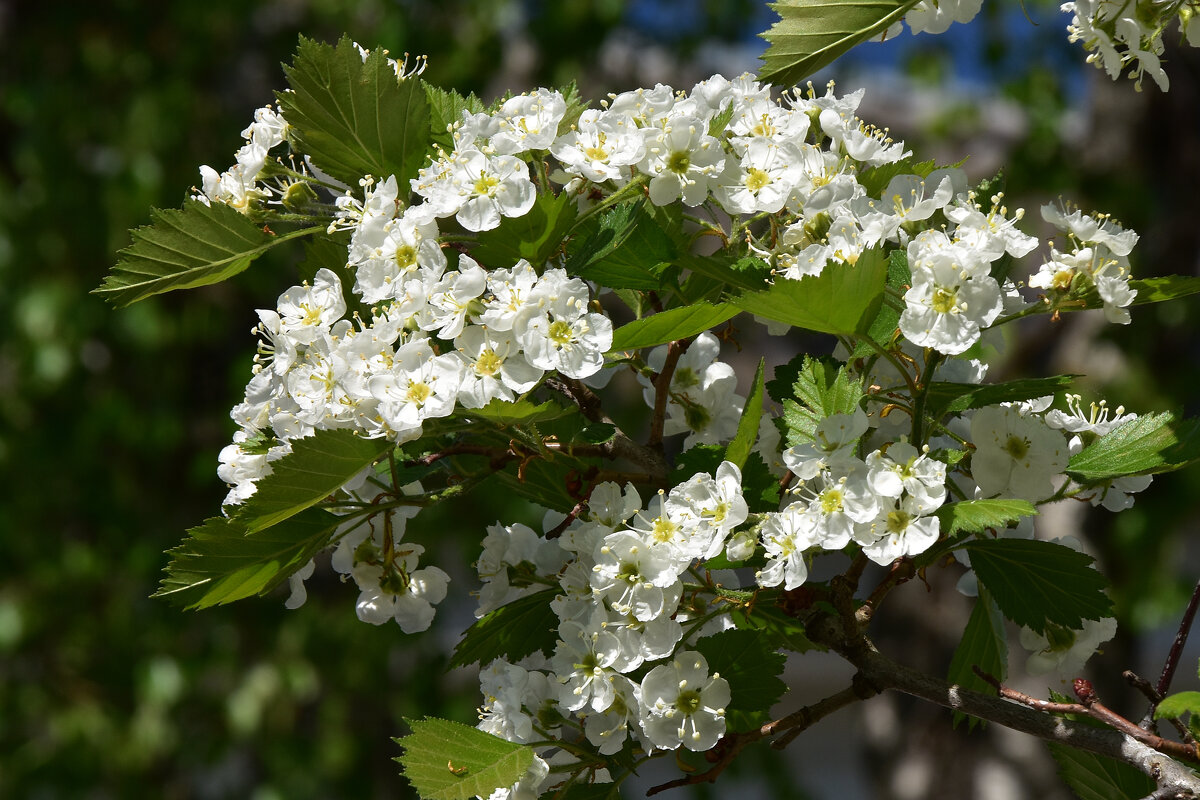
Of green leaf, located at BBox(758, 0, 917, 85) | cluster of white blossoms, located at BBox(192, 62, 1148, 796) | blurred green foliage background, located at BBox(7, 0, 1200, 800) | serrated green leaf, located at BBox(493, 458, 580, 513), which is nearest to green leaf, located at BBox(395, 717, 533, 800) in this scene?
cluster of white blossoms, located at BBox(192, 62, 1148, 796)

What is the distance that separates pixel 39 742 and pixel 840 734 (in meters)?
5.02

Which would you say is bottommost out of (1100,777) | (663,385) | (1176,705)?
(1100,777)

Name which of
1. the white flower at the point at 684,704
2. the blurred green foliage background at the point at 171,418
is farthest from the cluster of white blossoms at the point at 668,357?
the blurred green foliage background at the point at 171,418

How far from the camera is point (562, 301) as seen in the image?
0.54 m

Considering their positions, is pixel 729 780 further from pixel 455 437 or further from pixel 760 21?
pixel 455 437

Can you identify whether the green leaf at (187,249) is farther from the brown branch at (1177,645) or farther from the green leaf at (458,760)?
the brown branch at (1177,645)

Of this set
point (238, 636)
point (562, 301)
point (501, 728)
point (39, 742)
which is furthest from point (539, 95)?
point (39, 742)

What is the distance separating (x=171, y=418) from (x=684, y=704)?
2052mm

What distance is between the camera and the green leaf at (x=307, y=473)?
52 cm

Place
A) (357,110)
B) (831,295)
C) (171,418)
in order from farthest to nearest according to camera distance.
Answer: (171,418) → (357,110) → (831,295)

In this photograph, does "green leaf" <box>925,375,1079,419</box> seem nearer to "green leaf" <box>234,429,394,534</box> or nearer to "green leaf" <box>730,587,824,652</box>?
"green leaf" <box>730,587,824,652</box>

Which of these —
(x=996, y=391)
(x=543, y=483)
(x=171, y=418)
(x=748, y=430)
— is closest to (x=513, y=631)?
(x=543, y=483)

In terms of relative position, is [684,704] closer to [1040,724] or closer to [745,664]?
[745,664]

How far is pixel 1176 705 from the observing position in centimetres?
55
